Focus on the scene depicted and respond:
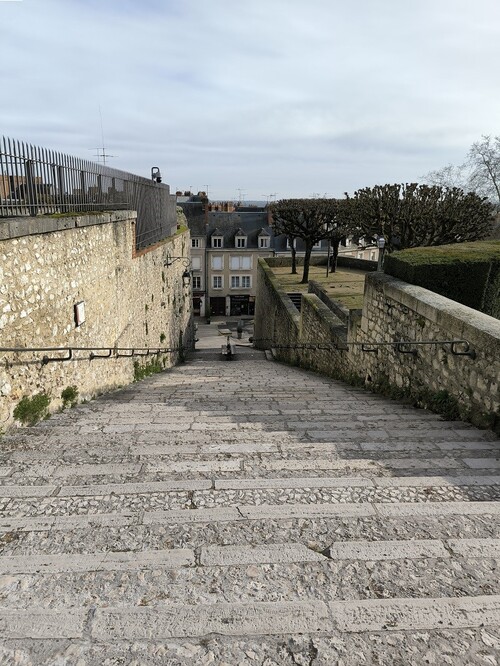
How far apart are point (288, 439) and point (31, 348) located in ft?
9.80

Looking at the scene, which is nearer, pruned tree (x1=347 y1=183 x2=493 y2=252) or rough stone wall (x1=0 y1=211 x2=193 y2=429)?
rough stone wall (x1=0 y1=211 x2=193 y2=429)

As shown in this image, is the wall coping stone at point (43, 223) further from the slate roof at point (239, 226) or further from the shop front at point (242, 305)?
the shop front at point (242, 305)

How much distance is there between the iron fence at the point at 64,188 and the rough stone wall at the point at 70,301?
38 cm

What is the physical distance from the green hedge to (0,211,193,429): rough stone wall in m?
5.05

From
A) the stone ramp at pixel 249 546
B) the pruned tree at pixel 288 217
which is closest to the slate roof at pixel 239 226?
the pruned tree at pixel 288 217

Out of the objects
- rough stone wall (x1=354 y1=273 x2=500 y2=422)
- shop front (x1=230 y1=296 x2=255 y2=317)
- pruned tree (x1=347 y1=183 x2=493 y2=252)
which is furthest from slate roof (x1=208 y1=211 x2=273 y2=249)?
rough stone wall (x1=354 y1=273 x2=500 y2=422)

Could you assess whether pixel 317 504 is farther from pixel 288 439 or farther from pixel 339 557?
pixel 288 439

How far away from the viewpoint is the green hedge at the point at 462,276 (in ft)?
24.4

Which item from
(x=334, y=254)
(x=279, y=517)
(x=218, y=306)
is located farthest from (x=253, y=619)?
(x=218, y=306)

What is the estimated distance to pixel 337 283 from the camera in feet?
75.0

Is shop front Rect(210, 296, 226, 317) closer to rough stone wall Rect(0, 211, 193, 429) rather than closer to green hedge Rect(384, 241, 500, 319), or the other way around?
rough stone wall Rect(0, 211, 193, 429)

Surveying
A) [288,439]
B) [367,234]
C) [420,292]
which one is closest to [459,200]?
[367,234]

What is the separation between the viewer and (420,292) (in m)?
6.83

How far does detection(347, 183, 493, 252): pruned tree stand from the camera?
15.4 metres
